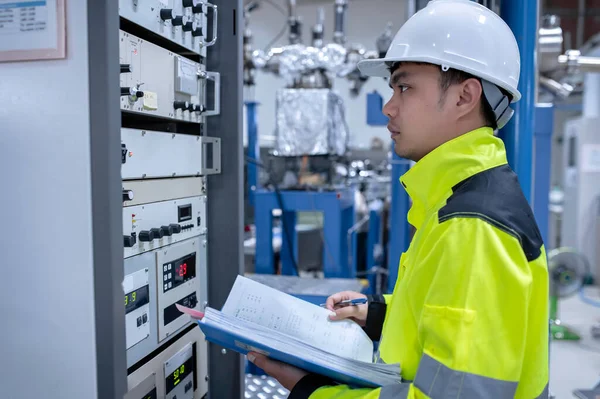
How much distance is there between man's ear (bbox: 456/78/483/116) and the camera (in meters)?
0.93

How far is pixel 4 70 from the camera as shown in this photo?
3.22 ft

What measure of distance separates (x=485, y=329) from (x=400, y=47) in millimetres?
592

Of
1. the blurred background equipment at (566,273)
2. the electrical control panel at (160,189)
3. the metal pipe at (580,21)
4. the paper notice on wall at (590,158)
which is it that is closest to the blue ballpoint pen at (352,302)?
the electrical control panel at (160,189)

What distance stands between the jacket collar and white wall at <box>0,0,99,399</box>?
2.16 ft

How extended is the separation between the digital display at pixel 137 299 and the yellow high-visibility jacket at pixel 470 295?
1.47 feet

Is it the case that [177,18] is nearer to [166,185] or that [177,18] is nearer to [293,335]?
[166,185]

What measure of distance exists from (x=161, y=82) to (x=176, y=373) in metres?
0.82

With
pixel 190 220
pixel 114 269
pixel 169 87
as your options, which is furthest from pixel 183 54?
pixel 114 269

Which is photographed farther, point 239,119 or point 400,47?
point 239,119

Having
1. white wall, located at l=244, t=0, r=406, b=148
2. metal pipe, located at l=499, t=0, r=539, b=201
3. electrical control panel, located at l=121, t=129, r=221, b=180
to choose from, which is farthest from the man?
white wall, located at l=244, t=0, r=406, b=148

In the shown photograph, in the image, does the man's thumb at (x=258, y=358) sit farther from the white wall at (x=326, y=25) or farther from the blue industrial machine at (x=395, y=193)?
the white wall at (x=326, y=25)

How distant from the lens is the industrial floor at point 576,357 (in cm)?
296

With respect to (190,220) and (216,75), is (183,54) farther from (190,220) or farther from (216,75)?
(190,220)

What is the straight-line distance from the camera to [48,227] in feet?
3.16
